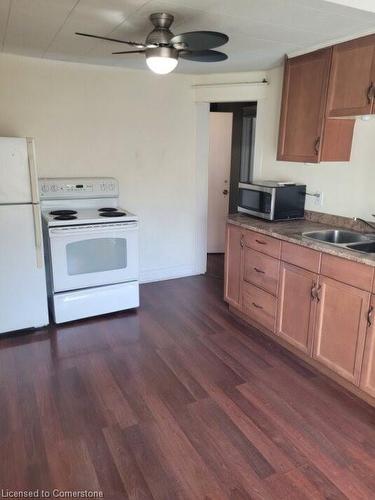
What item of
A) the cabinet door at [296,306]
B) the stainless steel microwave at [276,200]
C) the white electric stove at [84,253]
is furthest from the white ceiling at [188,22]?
the cabinet door at [296,306]

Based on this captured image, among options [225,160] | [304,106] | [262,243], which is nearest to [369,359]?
[262,243]

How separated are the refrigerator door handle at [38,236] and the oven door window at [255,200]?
179 cm

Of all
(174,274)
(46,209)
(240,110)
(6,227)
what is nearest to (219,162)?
(240,110)

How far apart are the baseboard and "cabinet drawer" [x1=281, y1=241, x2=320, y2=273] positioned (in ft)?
→ 6.37

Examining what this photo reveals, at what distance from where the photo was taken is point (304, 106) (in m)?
2.94

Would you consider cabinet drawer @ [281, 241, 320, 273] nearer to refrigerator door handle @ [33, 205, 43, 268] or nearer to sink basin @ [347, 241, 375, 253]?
sink basin @ [347, 241, 375, 253]

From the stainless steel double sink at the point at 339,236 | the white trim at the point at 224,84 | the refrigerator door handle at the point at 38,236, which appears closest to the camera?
the stainless steel double sink at the point at 339,236

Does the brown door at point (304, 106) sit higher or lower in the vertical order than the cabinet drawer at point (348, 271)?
higher

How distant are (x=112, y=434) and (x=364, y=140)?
2.59 metres

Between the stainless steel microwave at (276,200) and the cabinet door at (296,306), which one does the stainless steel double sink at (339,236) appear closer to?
the cabinet door at (296,306)

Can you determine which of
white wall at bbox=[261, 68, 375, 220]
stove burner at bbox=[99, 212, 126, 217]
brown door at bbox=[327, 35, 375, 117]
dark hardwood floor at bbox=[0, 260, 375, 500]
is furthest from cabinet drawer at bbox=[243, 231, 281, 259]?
stove burner at bbox=[99, 212, 126, 217]

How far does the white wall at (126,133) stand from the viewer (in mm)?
3438

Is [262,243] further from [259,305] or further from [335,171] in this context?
[335,171]

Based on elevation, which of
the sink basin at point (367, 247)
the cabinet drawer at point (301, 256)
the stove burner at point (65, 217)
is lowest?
the cabinet drawer at point (301, 256)
